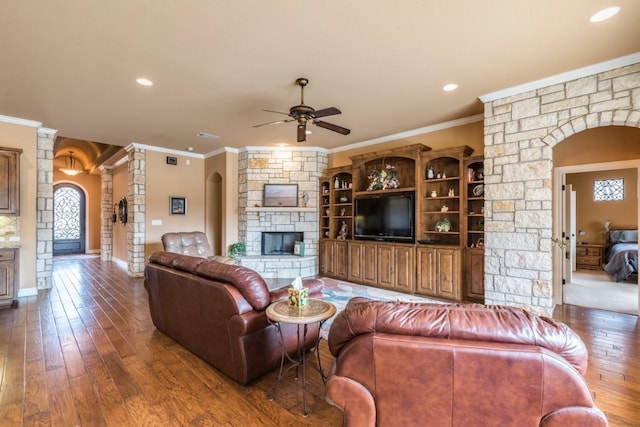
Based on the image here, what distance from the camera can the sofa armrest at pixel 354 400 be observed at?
137 cm

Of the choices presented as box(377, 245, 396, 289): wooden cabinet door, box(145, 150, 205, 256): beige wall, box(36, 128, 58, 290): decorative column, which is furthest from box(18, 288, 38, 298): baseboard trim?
box(377, 245, 396, 289): wooden cabinet door

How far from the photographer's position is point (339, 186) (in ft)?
21.7

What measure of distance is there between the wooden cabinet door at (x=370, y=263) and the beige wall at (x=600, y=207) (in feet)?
17.4

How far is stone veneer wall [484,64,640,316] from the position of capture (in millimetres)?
3170

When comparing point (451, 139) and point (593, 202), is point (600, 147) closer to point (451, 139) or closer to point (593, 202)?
point (451, 139)

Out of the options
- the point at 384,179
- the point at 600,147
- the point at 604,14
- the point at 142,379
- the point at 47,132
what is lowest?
the point at 142,379

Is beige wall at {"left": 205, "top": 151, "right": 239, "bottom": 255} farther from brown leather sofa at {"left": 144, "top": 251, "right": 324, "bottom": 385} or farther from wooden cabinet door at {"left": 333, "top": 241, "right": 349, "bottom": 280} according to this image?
brown leather sofa at {"left": 144, "top": 251, "right": 324, "bottom": 385}

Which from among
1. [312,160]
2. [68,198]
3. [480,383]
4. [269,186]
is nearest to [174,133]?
[269,186]

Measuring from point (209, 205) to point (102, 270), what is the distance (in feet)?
9.49

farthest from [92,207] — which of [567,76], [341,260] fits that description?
[567,76]

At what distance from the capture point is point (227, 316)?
7.39ft

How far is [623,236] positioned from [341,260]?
6456 millimetres

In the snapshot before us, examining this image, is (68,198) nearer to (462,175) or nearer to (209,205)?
(209,205)

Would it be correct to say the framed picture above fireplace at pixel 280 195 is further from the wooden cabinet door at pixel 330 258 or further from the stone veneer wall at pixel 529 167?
the stone veneer wall at pixel 529 167
